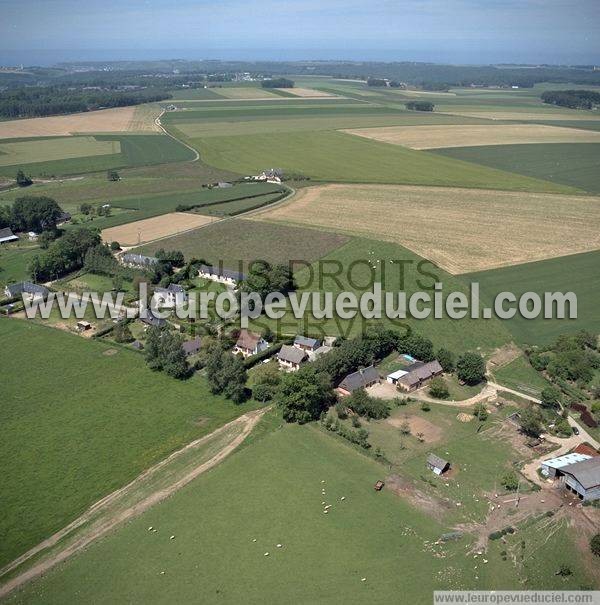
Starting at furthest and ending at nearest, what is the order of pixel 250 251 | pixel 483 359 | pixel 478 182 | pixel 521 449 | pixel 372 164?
1. pixel 372 164
2. pixel 478 182
3. pixel 250 251
4. pixel 483 359
5. pixel 521 449

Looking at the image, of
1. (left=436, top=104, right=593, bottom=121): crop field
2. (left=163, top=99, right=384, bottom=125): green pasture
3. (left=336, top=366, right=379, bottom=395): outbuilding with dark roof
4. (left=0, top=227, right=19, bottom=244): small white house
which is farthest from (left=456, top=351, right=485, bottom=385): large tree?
(left=436, top=104, right=593, bottom=121): crop field

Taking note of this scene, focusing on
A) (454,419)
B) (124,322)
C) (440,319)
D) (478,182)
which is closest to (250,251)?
(124,322)

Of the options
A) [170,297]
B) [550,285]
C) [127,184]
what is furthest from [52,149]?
[550,285]

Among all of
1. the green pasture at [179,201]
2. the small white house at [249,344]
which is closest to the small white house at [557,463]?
the small white house at [249,344]

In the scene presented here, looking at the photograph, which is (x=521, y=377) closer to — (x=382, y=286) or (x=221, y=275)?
(x=382, y=286)

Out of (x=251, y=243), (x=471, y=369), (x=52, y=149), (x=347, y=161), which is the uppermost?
(x=52, y=149)

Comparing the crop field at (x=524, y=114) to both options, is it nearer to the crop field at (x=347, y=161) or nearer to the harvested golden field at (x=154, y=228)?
the crop field at (x=347, y=161)

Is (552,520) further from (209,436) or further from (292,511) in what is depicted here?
(209,436)
